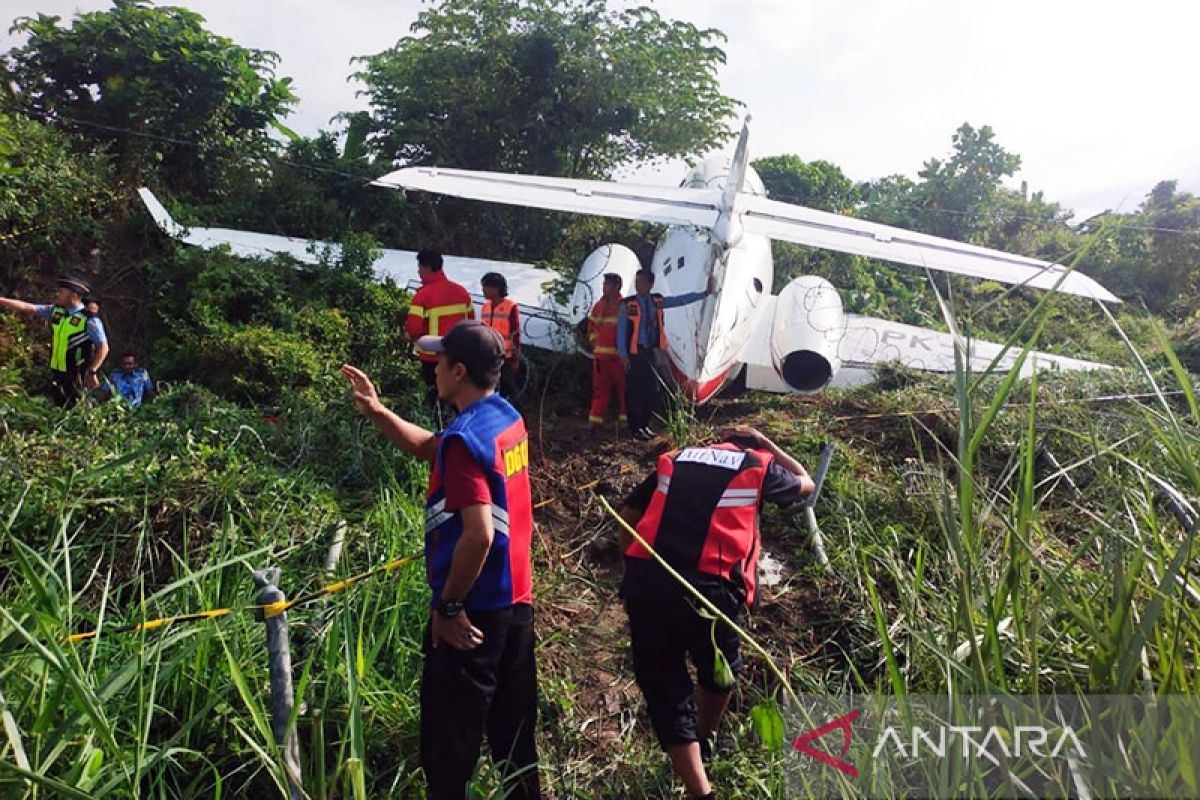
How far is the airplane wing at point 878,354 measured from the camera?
840 cm

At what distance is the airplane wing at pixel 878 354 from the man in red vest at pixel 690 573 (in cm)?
549

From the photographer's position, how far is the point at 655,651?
2.79m

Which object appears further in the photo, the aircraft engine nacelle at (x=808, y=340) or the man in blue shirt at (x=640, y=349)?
the aircraft engine nacelle at (x=808, y=340)

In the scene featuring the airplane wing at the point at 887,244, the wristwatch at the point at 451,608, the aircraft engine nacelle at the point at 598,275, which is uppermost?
the airplane wing at the point at 887,244

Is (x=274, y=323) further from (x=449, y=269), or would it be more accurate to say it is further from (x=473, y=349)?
(x=473, y=349)

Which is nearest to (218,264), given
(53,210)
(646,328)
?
(53,210)

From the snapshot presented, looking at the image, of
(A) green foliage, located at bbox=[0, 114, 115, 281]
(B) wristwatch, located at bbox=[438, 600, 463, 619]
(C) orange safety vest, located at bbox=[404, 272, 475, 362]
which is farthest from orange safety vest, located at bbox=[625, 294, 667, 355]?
(A) green foliage, located at bbox=[0, 114, 115, 281]

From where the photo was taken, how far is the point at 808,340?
7688 millimetres

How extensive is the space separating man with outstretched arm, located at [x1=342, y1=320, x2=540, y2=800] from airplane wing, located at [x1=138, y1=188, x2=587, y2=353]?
19.4ft

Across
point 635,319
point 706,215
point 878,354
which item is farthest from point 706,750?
point 878,354

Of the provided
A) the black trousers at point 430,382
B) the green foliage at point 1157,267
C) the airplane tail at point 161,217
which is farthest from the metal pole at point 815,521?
the green foliage at point 1157,267

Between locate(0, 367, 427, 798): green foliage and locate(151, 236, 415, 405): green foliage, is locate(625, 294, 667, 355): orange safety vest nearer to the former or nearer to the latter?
locate(151, 236, 415, 405): green foliage

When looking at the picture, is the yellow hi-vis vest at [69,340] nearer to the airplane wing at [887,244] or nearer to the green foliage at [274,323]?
the green foliage at [274,323]

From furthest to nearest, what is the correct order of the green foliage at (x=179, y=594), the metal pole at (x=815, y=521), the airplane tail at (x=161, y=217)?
the airplane tail at (x=161, y=217) < the metal pole at (x=815, y=521) < the green foliage at (x=179, y=594)
